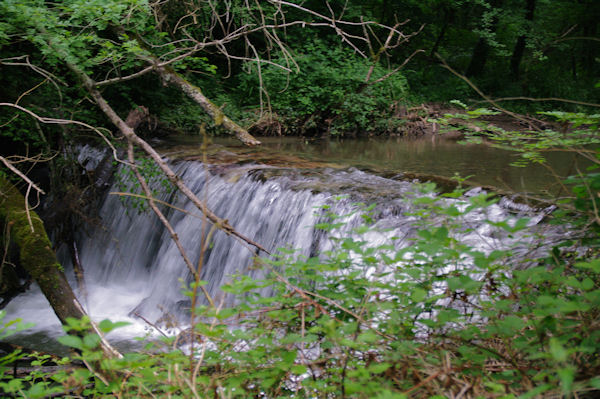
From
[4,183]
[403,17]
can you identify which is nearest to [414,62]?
[403,17]

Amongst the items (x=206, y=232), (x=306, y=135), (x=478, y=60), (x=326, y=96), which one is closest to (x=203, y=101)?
(x=206, y=232)

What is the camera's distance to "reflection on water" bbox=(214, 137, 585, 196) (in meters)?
6.90

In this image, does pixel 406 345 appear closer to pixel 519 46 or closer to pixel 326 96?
pixel 326 96

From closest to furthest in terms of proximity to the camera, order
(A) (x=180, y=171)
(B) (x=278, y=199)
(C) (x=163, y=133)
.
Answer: (B) (x=278, y=199) < (A) (x=180, y=171) < (C) (x=163, y=133)

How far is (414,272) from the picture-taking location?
233 cm

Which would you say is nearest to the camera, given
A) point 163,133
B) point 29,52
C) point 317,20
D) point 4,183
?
point 4,183

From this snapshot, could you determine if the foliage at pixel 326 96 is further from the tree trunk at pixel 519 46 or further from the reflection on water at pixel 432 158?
the tree trunk at pixel 519 46

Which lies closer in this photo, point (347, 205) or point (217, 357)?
point (217, 357)

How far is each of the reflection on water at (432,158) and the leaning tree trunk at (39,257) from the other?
14.1 ft

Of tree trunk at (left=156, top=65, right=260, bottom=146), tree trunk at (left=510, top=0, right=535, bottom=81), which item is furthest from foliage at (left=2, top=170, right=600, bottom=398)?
tree trunk at (left=510, top=0, right=535, bottom=81)

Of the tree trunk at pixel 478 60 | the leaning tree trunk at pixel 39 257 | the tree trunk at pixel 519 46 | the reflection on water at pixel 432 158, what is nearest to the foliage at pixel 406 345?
the leaning tree trunk at pixel 39 257

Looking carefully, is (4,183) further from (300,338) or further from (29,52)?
(300,338)

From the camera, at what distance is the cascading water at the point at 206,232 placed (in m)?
5.35

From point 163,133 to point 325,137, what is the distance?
12.6 feet
